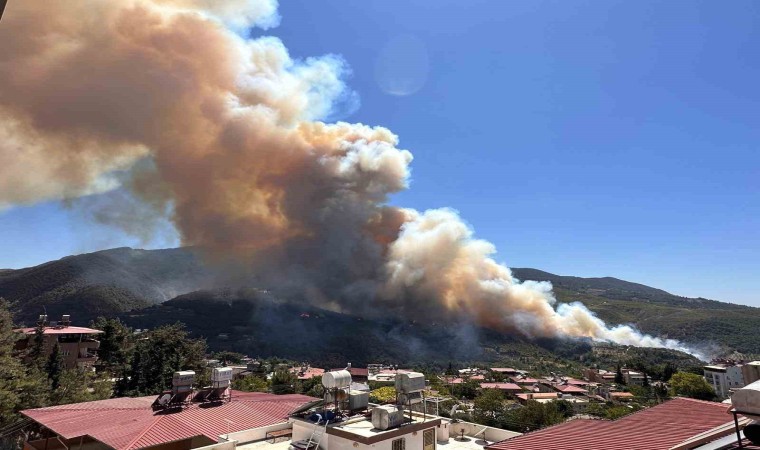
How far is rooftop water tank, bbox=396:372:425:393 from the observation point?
43.3ft

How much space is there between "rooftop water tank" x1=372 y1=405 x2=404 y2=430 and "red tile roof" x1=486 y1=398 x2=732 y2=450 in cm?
295

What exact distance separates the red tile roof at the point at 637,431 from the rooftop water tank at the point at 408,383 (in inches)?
128

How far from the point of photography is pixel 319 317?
431 ft

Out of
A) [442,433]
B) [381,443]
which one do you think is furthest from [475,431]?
[381,443]

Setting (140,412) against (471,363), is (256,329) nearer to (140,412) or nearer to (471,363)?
(471,363)

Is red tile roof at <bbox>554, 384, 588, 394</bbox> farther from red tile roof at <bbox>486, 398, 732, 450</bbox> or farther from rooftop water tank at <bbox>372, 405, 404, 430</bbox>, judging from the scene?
rooftop water tank at <bbox>372, 405, 404, 430</bbox>

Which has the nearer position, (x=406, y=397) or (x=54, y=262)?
(x=406, y=397)

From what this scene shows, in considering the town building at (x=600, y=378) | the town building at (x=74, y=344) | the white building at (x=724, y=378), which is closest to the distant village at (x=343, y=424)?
the town building at (x=74, y=344)

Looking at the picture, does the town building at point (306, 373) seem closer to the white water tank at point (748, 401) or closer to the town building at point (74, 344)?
the town building at point (74, 344)

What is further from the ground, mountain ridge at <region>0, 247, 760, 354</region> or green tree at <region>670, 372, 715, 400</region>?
mountain ridge at <region>0, 247, 760, 354</region>

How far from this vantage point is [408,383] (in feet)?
43.2

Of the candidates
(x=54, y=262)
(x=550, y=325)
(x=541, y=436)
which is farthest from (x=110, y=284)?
(x=541, y=436)

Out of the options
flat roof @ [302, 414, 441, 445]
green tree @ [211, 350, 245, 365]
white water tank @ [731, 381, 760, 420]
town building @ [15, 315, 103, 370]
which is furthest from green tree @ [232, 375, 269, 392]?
green tree @ [211, 350, 245, 365]

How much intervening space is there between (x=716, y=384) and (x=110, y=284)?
7640 inches
